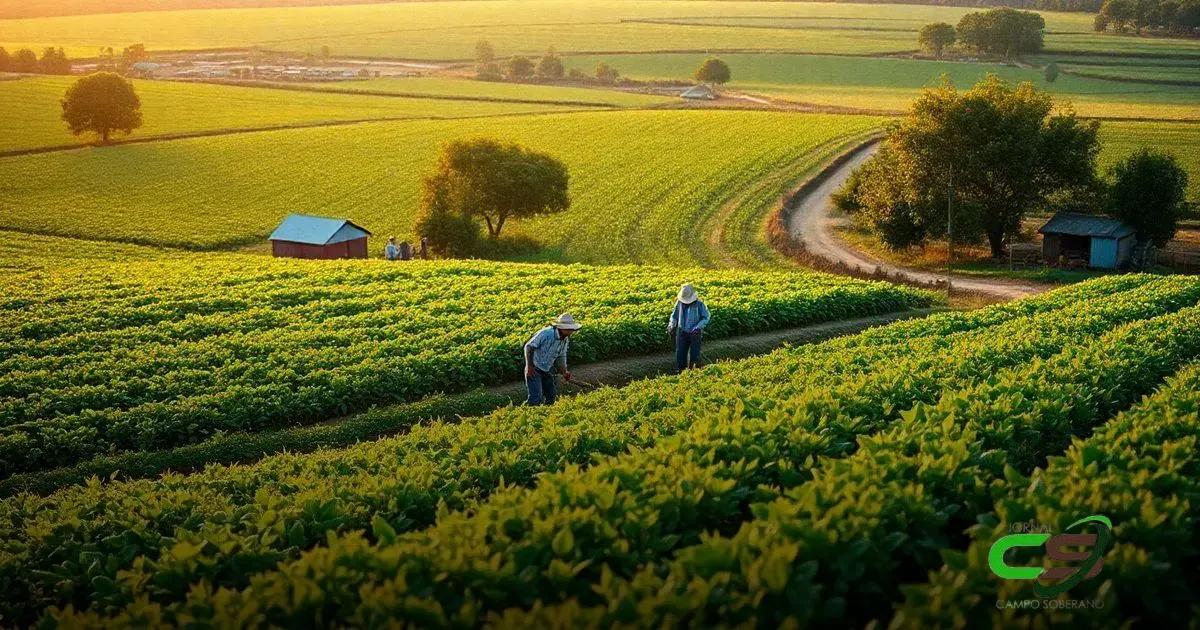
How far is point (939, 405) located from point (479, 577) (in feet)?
26.1

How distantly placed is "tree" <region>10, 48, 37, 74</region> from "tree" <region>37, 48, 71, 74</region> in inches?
27.3

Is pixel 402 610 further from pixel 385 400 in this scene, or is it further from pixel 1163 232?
pixel 1163 232

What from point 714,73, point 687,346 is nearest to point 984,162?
point 687,346

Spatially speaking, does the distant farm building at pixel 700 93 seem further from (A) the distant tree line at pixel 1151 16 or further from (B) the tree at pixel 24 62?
(B) the tree at pixel 24 62

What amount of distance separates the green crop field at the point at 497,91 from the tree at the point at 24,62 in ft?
96.5

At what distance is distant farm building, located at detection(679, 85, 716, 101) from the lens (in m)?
118

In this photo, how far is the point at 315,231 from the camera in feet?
176

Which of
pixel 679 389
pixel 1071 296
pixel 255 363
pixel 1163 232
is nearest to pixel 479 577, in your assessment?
pixel 679 389

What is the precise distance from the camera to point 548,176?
Result: 6234cm

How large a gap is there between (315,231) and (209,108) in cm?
5580

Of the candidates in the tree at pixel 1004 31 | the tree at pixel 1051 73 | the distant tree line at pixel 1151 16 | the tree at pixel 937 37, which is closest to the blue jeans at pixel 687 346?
A: the tree at pixel 1051 73

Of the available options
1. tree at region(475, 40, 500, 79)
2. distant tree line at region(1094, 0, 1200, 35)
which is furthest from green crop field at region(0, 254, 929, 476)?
distant tree line at region(1094, 0, 1200, 35)

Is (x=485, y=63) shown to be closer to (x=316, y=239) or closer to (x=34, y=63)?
(x=34, y=63)

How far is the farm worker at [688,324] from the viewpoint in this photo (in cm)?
2502
